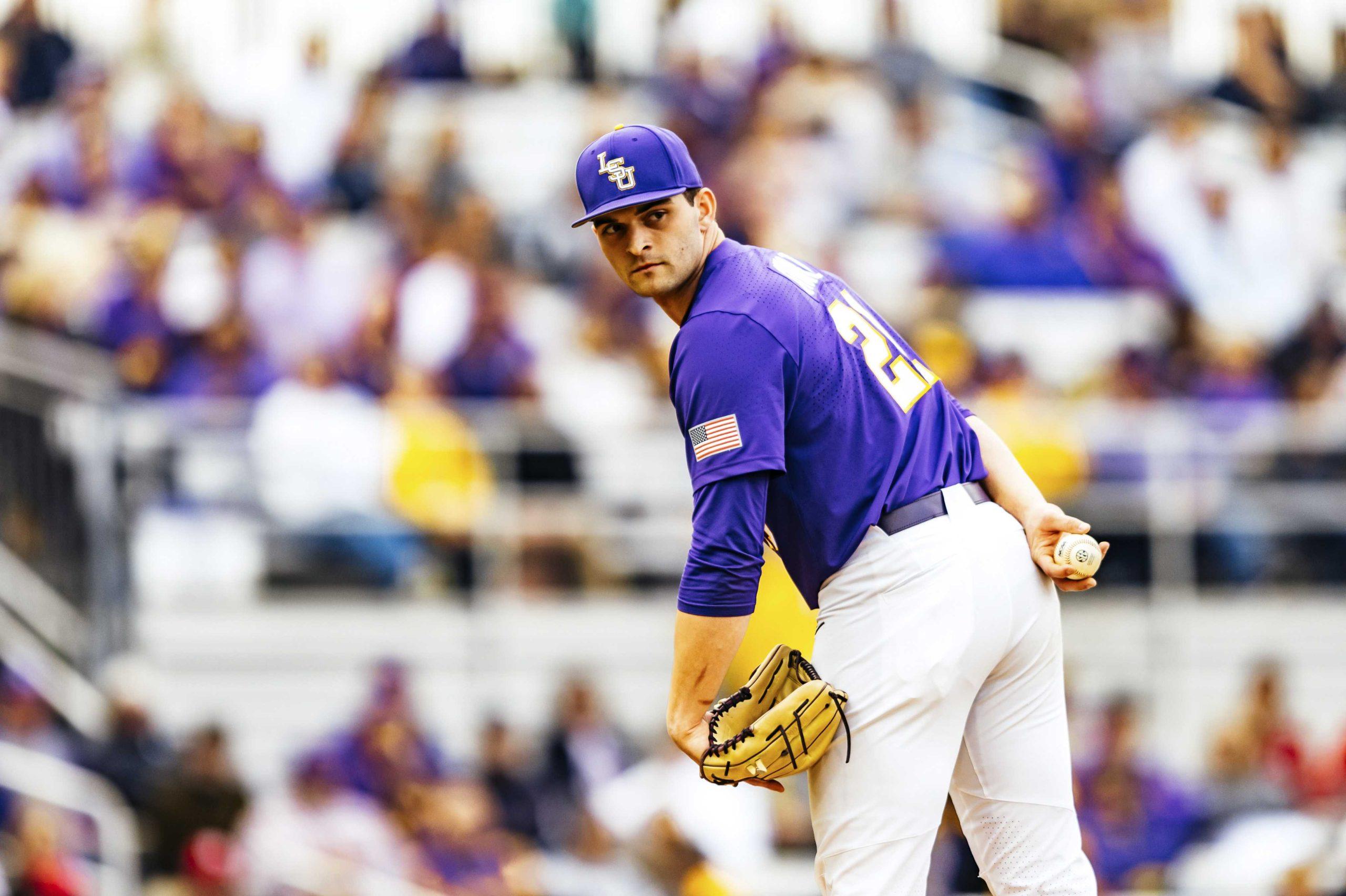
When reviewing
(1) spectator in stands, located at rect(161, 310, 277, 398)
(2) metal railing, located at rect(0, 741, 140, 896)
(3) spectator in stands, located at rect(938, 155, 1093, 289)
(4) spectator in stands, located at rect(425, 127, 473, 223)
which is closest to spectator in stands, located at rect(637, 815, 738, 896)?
(2) metal railing, located at rect(0, 741, 140, 896)

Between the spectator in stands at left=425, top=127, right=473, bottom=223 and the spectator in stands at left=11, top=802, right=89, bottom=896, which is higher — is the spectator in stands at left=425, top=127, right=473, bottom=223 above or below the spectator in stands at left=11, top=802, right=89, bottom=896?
above

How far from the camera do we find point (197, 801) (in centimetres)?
894

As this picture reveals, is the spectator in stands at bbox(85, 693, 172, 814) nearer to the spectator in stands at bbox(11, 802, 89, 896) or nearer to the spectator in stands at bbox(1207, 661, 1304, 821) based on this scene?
the spectator in stands at bbox(11, 802, 89, 896)

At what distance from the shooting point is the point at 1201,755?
371 inches

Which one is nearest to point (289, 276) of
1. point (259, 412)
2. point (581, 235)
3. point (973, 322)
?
point (259, 412)

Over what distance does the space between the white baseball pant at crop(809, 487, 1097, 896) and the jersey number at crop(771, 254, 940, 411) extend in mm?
275

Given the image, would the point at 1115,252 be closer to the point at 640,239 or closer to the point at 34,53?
the point at 34,53

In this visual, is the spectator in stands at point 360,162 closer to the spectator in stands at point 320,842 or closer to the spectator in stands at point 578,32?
the spectator in stands at point 578,32

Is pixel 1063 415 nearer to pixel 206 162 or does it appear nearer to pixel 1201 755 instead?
pixel 1201 755

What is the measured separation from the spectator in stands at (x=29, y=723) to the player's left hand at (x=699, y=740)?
632 cm

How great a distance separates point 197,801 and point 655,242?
6044mm

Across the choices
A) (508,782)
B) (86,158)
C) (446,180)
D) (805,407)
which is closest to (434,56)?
(446,180)

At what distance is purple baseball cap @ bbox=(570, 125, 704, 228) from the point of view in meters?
3.89

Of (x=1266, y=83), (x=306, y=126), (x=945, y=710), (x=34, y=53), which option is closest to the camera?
(x=945, y=710)
